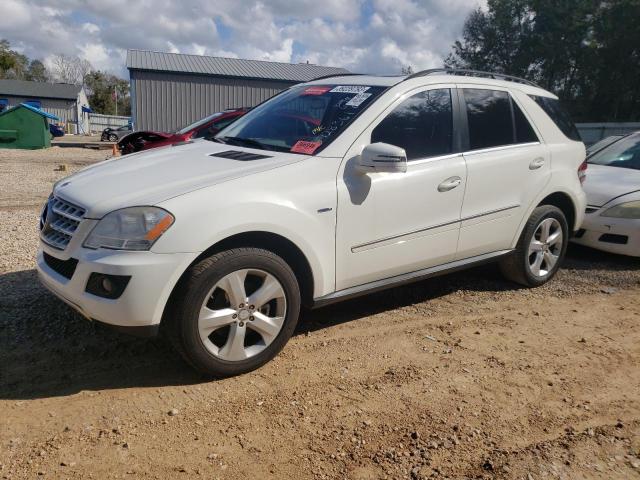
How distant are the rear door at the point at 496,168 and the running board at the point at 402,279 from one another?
0.06 m

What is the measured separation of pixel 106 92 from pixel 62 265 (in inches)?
3081

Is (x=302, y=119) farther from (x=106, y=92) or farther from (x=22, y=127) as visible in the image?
(x=106, y=92)

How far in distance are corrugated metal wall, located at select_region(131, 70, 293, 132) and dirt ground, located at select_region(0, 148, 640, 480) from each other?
22114 mm

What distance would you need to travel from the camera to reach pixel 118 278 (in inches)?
108

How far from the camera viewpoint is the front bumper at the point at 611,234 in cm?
573

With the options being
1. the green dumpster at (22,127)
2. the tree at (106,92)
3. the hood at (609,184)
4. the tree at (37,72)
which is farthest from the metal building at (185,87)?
the tree at (37,72)

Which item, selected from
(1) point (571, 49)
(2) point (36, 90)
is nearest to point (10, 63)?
(2) point (36, 90)

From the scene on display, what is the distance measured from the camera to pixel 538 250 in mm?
4891

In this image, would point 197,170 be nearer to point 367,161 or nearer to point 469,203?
point 367,161

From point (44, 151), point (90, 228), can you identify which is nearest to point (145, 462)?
point (90, 228)

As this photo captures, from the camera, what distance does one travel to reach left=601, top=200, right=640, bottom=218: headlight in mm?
5730

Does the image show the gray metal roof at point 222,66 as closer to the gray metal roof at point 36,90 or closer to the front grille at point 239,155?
the front grille at point 239,155

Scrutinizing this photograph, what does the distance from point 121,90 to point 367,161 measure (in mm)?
81069

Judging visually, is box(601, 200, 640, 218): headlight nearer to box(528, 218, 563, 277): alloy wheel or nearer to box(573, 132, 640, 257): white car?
box(573, 132, 640, 257): white car
